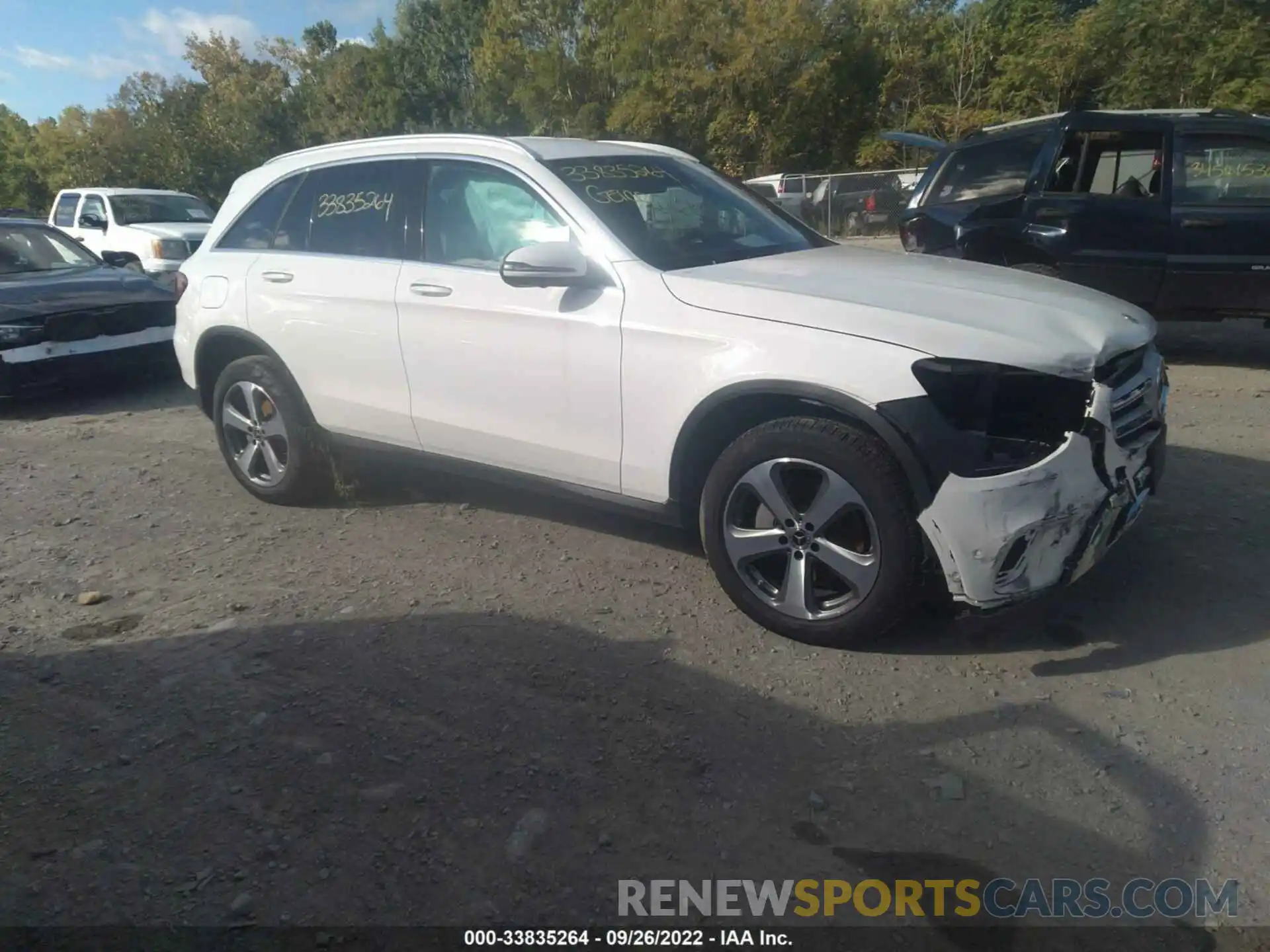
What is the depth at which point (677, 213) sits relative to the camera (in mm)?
4527

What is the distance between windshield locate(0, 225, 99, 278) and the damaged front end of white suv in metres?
8.07

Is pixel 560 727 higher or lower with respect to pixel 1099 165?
lower

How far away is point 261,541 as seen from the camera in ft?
16.7

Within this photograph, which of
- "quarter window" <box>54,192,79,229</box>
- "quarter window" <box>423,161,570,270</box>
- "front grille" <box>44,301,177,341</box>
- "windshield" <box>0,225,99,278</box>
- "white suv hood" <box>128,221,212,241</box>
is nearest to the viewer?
"quarter window" <box>423,161,570,270</box>

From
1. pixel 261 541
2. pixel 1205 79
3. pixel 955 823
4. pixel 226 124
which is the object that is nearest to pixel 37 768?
pixel 261 541

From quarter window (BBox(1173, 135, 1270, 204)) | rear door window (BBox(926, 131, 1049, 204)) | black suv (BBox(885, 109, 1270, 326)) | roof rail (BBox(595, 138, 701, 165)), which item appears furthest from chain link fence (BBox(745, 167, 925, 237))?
roof rail (BBox(595, 138, 701, 165))

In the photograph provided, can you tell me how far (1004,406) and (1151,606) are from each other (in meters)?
1.22

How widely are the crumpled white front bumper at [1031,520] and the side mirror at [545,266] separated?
1.60 metres

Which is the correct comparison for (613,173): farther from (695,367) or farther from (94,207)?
(94,207)

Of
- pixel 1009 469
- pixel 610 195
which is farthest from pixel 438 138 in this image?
pixel 1009 469

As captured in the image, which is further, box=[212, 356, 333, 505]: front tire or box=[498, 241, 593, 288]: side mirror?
box=[212, 356, 333, 505]: front tire

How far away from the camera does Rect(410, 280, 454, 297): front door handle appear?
4.52 metres

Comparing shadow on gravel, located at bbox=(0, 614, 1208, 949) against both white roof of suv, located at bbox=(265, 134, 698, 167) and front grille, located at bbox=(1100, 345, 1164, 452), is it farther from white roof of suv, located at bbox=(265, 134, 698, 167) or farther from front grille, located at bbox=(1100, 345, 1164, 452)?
white roof of suv, located at bbox=(265, 134, 698, 167)

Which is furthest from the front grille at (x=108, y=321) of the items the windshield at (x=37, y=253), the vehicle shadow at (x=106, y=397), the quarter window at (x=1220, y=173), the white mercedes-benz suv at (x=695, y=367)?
the quarter window at (x=1220, y=173)
